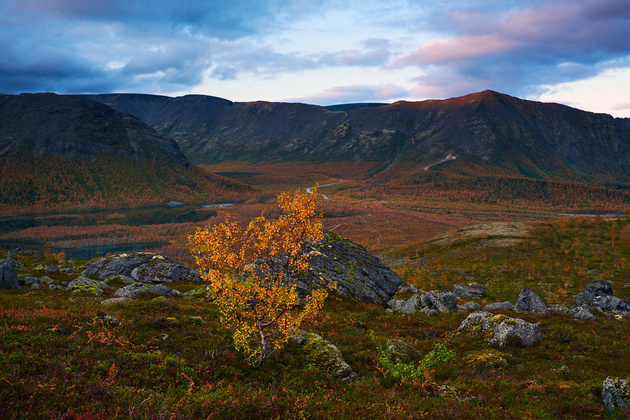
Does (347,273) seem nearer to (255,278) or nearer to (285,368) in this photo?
(285,368)

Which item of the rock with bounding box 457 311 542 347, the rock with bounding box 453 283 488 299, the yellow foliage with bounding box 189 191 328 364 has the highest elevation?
the yellow foliage with bounding box 189 191 328 364

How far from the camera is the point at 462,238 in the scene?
133 m

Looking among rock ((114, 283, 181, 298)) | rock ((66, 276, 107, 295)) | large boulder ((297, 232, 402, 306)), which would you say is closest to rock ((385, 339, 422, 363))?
large boulder ((297, 232, 402, 306))

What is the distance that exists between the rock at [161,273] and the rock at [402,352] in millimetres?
36799

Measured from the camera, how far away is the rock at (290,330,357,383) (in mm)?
16609

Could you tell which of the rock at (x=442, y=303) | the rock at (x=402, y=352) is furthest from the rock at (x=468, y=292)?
the rock at (x=402, y=352)

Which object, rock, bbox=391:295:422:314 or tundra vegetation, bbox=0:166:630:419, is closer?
tundra vegetation, bbox=0:166:630:419

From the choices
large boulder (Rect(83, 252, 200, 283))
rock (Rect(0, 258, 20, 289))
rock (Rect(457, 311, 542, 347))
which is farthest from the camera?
large boulder (Rect(83, 252, 200, 283))

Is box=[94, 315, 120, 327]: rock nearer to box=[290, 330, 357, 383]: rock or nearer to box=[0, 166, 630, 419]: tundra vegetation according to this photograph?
box=[0, 166, 630, 419]: tundra vegetation

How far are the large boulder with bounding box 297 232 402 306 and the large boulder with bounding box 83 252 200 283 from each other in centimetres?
2142

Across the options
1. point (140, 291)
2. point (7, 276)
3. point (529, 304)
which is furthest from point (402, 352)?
point (7, 276)

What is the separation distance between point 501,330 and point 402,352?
9.39 m

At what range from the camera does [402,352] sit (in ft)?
63.5

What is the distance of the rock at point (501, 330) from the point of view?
2256 cm
